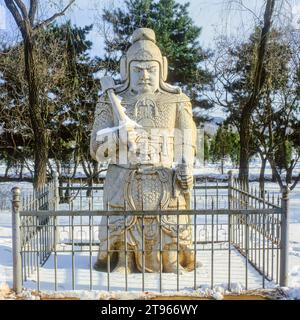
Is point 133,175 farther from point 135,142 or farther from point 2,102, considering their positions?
point 2,102

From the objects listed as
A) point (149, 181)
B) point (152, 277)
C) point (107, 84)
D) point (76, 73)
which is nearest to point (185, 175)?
point (149, 181)

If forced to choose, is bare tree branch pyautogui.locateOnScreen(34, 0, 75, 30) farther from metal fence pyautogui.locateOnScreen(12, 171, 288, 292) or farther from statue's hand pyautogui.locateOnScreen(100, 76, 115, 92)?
metal fence pyautogui.locateOnScreen(12, 171, 288, 292)

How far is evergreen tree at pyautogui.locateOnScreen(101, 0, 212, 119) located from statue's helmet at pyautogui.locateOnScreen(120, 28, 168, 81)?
6.38 metres

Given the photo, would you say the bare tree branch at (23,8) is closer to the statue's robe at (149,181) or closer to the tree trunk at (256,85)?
the statue's robe at (149,181)

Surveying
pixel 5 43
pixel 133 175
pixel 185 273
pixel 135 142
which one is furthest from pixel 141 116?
pixel 5 43

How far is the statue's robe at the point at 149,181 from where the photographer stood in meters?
4.59

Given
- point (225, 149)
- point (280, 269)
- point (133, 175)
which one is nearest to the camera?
point (280, 269)

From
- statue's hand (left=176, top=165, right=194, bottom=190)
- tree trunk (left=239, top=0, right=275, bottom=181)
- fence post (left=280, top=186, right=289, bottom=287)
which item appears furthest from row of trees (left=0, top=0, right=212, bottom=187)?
fence post (left=280, top=186, right=289, bottom=287)

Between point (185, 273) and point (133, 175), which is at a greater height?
point (133, 175)

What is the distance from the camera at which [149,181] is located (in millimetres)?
4645

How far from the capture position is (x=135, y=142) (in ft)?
15.1

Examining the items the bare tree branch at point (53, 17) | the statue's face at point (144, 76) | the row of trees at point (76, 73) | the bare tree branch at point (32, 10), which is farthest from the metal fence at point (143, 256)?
the row of trees at point (76, 73)

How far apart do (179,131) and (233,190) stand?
1877 mm

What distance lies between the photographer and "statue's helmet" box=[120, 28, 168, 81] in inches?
186
